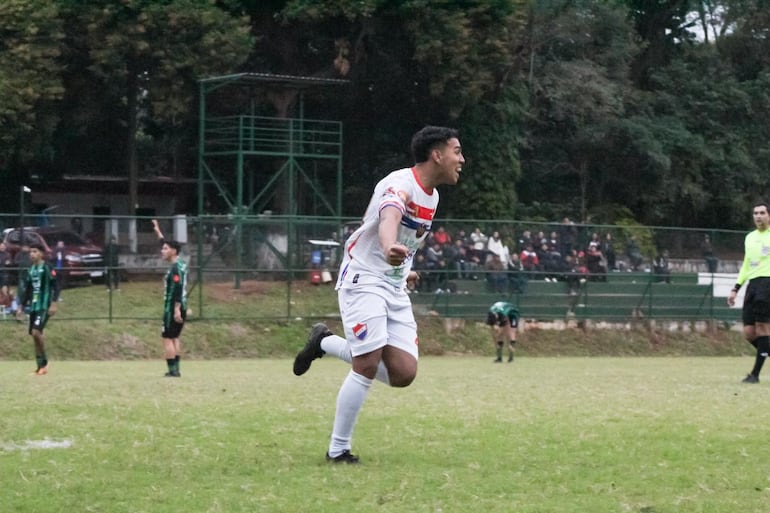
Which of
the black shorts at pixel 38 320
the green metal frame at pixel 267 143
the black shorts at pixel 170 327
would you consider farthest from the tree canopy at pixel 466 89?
the black shorts at pixel 170 327

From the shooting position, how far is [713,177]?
176 feet

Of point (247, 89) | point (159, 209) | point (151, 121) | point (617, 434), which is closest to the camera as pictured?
point (617, 434)

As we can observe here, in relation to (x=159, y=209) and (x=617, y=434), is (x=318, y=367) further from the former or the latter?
A: (x=159, y=209)

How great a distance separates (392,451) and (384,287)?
128cm

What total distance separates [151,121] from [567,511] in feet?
139

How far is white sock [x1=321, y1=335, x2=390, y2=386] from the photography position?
9031 mm

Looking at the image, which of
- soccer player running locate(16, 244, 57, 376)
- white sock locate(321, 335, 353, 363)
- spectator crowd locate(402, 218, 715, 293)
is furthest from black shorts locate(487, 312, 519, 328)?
white sock locate(321, 335, 353, 363)

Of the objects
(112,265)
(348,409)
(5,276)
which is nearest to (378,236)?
(348,409)

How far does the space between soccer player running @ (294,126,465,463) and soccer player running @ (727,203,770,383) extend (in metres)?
8.48

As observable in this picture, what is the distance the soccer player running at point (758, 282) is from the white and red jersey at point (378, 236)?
859 cm

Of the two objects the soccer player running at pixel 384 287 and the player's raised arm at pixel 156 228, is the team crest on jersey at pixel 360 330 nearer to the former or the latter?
the soccer player running at pixel 384 287

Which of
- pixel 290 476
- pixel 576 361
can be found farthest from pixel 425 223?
pixel 576 361

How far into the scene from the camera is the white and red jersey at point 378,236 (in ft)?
28.8

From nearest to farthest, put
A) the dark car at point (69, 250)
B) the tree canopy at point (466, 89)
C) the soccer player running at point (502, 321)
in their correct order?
the soccer player running at point (502, 321) → the dark car at point (69, 250) → the tree canopy at point (466, 89)
